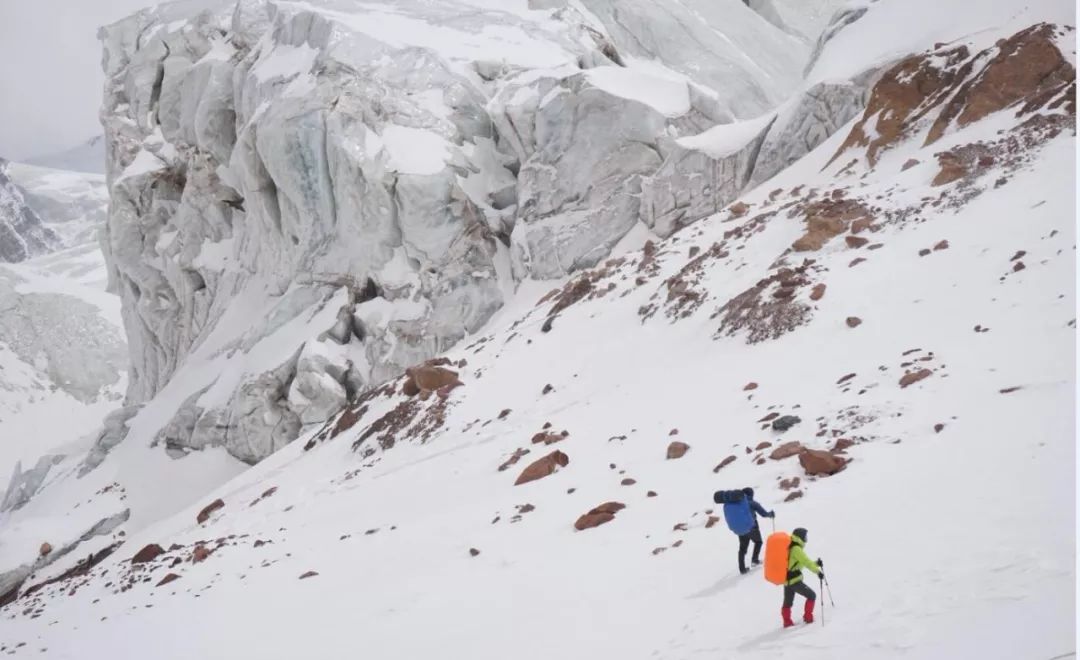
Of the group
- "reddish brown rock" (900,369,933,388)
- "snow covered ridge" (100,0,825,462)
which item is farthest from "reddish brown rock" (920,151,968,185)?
"snow covered ridge" (100,0,825,462)

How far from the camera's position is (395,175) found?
134 feet

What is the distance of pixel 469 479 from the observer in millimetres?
16406

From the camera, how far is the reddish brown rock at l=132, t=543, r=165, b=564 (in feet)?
65.4

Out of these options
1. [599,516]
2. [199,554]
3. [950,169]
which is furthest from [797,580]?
[950,169]

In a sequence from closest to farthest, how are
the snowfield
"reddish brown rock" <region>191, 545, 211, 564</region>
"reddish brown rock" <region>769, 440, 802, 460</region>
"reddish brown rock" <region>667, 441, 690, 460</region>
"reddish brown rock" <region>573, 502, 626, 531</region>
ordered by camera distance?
1. the snowfield
2. "reddish brown rock" <region>769, 440, 802, 460</region>
3. "reddish brown rock" <region>573, 502, 626, 531</region>
4. "reddish brown rock" <region>667, 441, 690, 460</region>
5. "reddish brown rock" <region>191, 545, 211, 564</region>

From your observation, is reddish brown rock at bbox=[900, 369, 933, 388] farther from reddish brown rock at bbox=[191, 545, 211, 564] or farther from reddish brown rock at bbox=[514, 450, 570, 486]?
reddish brown rock at bbox=[191, 545, 211, 564]

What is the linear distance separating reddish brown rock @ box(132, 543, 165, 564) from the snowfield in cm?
80

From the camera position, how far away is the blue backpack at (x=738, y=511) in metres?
7.52

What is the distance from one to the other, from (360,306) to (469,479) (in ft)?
87.9

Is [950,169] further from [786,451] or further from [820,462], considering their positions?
[820,462]

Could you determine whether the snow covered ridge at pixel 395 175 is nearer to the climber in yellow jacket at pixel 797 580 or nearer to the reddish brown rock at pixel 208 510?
the reddish brown rock at pixel 208 510

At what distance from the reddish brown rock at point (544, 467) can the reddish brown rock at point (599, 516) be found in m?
3.11

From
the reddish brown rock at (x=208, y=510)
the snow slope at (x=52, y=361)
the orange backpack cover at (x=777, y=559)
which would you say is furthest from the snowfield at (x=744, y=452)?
the snow slope at (x=52, y=361)

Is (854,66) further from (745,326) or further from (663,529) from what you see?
(663,529)
